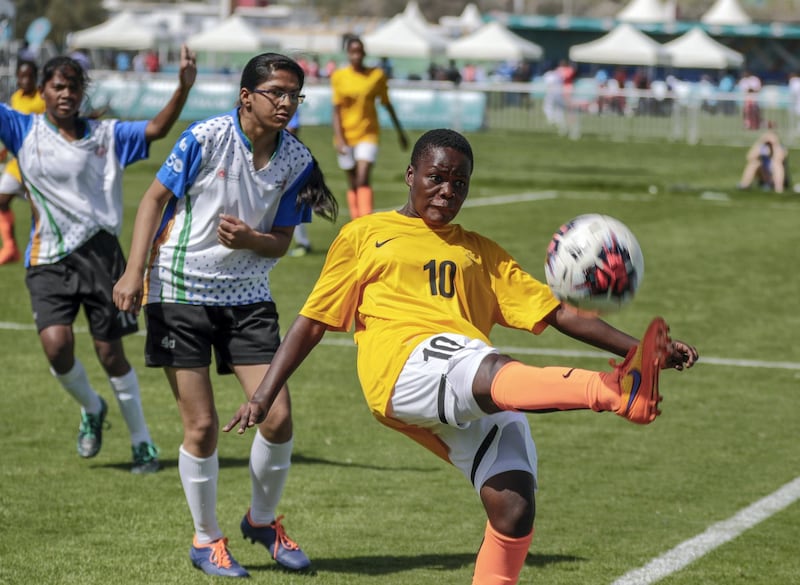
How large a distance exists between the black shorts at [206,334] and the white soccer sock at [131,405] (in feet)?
5.70

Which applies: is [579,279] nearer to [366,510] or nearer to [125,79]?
[366,510]

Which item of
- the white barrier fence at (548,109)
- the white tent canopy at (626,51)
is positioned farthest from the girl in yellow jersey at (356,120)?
the white tent canopy at (626,51)

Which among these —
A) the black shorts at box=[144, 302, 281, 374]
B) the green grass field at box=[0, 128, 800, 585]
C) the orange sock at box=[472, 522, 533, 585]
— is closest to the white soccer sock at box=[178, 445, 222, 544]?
the green grass field at box=[0, 128, 800, 585]

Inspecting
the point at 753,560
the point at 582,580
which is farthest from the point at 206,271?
the point at 753,560

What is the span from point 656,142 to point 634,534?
31.4 metres

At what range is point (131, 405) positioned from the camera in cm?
840

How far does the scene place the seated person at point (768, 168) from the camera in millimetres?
24672

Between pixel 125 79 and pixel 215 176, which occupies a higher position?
pixel 215 176

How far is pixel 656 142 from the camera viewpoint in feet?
124

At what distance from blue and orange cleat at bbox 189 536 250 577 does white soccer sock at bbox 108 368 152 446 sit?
1.92 m

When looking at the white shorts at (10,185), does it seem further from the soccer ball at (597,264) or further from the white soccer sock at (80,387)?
the soccer ball at (597,264)

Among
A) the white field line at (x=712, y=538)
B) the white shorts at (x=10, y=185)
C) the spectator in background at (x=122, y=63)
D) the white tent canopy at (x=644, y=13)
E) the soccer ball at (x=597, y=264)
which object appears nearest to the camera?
the soccer ball at (x=597, y=264)

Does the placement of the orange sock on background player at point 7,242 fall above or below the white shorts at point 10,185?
below

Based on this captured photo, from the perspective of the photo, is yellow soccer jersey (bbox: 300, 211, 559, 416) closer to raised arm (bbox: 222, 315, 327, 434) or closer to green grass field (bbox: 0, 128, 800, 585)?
raised arm (bbox: 222, 315, 327, 434)
